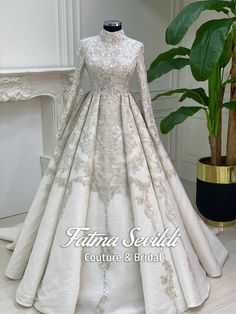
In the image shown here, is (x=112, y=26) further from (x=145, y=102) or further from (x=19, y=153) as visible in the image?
(x=19, y=153)

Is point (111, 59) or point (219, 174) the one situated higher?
point (111, 59)

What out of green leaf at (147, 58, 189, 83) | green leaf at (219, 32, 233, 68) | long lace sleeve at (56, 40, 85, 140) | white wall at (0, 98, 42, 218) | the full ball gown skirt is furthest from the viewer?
white wall at (0, 98, 42, 218)

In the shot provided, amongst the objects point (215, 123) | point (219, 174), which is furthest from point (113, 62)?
point (219, 174)

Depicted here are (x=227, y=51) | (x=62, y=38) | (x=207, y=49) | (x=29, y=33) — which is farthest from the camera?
(x=62, y=38)

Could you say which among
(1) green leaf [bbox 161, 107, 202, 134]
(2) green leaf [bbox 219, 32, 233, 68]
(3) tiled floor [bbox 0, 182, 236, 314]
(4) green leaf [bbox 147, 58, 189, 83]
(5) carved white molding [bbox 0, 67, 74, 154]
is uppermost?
(2) green leaf [bbox 219, 32, 233, 68]

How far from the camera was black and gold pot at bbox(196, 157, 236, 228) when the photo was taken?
2.39 m

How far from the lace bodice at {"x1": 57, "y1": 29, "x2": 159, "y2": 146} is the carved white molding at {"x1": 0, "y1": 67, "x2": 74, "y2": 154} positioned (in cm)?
82

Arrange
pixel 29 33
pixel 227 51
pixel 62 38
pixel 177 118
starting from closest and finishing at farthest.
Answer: pixel 227 51 → pixel 177 118 → pixel 29 33 → pixel 62 38

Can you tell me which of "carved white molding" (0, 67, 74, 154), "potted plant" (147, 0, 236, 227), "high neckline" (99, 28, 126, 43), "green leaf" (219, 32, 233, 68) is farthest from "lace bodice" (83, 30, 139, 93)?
"carved white molding" (0, 67, 74, 154)

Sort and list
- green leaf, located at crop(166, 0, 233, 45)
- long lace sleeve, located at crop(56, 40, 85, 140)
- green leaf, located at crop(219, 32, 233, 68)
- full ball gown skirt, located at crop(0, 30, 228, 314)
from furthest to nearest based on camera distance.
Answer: green leaf, located at crop(219, 32, 233, 68)
green leaf, located at crop(166, 0, 233, 45)
long lace sleeve, located at crop(56, 40, 85, 140)
full ball gown skirt, located at crop(0, 30, 228, 314)

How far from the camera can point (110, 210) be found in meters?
1.65

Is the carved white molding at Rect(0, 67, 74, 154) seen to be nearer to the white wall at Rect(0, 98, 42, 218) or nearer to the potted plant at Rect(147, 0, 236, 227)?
the white wall at Rect(0, 98, 42, 218)

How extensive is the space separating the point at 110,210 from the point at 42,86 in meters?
1.24

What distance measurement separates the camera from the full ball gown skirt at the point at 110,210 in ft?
5.34
